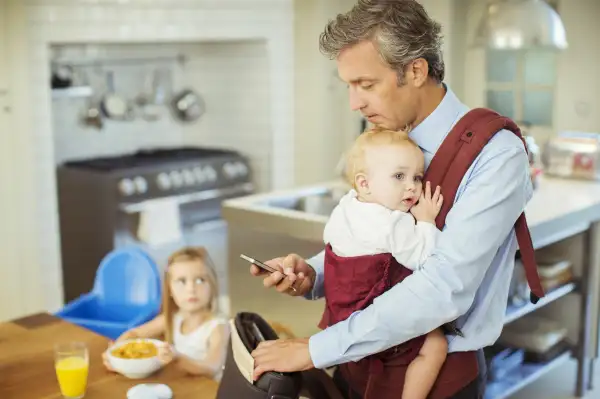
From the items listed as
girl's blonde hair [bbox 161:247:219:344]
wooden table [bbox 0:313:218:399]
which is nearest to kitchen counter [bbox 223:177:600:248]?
girl's blonde hair [bbox 161:247:219:344]

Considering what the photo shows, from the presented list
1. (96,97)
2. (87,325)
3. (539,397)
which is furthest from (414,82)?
(96,97)

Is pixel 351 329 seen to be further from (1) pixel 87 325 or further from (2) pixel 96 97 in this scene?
(2) pixel 96 97

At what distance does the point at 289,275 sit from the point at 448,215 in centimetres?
36

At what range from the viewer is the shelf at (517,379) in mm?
3057

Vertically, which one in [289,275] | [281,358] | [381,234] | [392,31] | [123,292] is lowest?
[123,292]

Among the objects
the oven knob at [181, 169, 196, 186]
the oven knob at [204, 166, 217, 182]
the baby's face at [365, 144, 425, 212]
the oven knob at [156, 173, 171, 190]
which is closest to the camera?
the baby's face at [365, 144, 425, 212]

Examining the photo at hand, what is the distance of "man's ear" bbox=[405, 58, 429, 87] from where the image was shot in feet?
4.73

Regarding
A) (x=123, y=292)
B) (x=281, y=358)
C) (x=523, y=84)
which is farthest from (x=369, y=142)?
(x=523, y=84)

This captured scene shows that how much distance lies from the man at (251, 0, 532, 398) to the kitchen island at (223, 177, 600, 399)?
1290 millimetres

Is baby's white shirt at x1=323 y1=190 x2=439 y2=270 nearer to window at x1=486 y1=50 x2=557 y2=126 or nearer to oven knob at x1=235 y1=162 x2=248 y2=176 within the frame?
oven knob at x1=235 y1=162 x2=248 y2=176

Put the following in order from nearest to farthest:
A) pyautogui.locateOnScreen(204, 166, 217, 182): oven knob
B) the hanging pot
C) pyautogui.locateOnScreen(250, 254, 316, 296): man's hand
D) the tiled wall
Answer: pyautogui.locateOnScreen(250, 254, 316, 296): man's hand → the tiled wall → pyautogui.locateOnScreen(204, 166, 217, 182): oven knob → the hanging pot

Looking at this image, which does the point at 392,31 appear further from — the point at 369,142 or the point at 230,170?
the point at 230,170

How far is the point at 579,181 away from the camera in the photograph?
371cm

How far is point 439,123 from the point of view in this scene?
1513 mm
